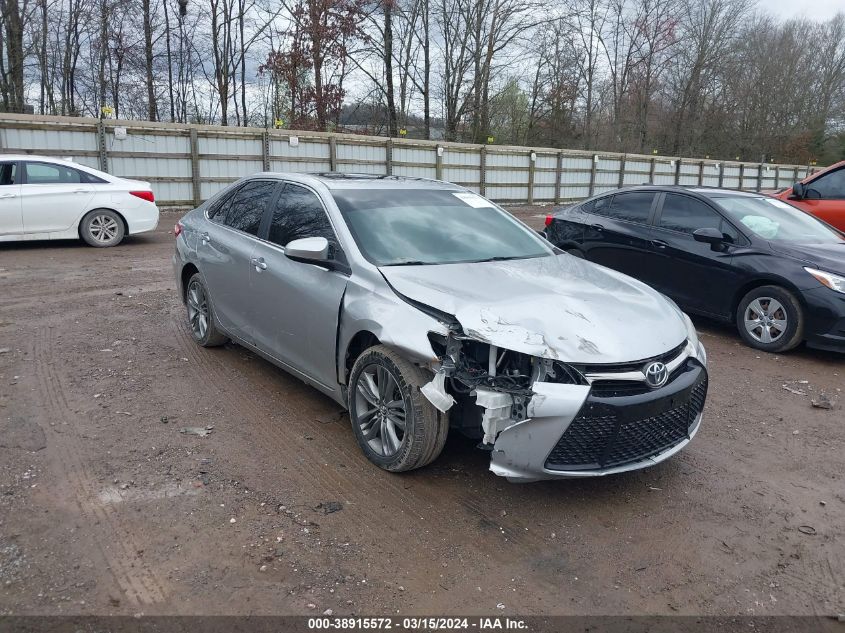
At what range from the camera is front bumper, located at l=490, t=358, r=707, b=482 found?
304cm

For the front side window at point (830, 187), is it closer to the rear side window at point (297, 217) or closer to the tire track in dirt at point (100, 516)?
the rear side window at point (297, 217)

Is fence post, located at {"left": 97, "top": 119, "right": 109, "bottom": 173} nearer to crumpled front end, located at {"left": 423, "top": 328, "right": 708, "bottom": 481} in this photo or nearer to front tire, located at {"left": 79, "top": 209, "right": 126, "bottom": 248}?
front tire, located at {"left": 79, "top": 209, "right": 126, "bottom": 248}

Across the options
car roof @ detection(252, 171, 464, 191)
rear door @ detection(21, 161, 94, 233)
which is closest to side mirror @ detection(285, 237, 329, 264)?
car roof @ detection(252, 171, 464, 191)

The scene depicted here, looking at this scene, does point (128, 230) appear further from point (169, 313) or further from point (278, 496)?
point (278, 496)

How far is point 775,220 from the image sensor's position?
6.92 meters

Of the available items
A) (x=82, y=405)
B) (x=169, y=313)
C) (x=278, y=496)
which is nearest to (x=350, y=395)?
(x=278, y=496)

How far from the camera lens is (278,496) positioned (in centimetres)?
341

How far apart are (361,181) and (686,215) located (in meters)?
4.10

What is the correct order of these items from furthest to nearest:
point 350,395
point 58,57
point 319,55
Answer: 1. point 319,55
2. point 58,57
3. point 350,395

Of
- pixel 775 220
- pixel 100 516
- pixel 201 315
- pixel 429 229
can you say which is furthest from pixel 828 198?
pixel 100 516

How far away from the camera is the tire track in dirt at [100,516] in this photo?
8.78ft

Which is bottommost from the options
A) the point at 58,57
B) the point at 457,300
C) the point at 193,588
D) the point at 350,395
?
the point at 193,588

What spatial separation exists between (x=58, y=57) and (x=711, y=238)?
28.0 m

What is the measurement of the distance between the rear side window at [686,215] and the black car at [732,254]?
1cm
